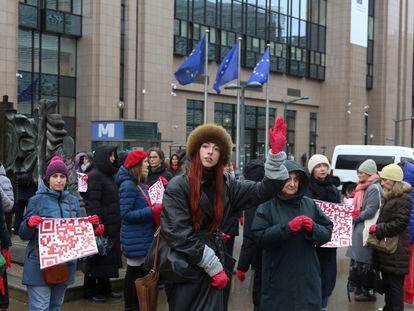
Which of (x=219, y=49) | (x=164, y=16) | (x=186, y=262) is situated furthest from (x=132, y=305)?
(x=219, y=49)

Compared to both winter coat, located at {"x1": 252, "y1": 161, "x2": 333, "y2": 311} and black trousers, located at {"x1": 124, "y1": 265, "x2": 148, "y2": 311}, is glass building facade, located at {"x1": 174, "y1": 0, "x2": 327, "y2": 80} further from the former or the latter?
winter coat, located at {"x1": 252, "y1": 161, "x2": 333, "y2": 311}

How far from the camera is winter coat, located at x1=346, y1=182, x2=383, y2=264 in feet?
23.3

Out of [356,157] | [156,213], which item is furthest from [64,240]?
[356,157]

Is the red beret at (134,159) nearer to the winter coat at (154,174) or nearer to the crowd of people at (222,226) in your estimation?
the crowd of people at (222,226)

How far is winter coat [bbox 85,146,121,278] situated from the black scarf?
92.4 inches

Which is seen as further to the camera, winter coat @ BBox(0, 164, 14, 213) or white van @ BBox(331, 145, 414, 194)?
white van @ BBox(331, 145, 414, 194)

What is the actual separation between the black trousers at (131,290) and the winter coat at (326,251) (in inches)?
74.3

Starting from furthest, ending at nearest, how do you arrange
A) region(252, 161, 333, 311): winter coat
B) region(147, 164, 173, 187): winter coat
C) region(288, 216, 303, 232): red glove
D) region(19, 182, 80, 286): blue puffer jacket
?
1. region(147, 164, 173, 187): winter coat
2. region(19, 182, 80, 286): blue puffer jacket
3. region(252, 161, 333, 311): winter coat
4. region(288, 216, 303, 232): red glove

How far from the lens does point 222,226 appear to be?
4230 mm

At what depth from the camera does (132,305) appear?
6.34m

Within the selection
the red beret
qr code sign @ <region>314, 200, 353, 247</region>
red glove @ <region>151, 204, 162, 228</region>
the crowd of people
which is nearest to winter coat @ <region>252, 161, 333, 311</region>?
the crowd of people

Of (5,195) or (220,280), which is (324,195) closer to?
(220,280)

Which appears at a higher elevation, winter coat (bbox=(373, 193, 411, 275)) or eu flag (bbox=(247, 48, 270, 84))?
eu flag (bbox=(247, 48, 270, 84))

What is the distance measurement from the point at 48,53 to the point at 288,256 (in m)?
31.2
